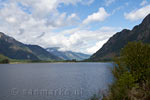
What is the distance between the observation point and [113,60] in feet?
88.4

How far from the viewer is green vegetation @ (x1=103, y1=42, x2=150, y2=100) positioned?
21.5 meters

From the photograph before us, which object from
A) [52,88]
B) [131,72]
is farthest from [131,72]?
[52,88]

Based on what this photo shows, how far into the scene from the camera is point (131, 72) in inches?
981

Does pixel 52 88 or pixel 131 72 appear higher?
pixel 131 72

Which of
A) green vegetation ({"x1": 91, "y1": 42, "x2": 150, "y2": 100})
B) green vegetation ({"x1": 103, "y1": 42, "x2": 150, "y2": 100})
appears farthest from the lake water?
green vegetation ({"x1": 103, "y1": 42, "x2": 150, "y2": 100})

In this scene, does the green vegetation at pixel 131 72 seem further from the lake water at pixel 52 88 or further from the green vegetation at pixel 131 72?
the lake water at pixel 52 88

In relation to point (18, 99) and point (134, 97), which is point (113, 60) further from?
point (18, 99)

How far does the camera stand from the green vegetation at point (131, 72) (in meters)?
21.5

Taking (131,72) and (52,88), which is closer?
(131,72)

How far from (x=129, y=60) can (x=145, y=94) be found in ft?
24.2

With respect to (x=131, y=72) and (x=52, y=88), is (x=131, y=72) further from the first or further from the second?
(x=52, y=88)

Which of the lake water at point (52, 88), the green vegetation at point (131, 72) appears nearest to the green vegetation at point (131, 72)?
the green vegetation at point (131, 72)

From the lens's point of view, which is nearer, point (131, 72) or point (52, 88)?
point (131, 72)

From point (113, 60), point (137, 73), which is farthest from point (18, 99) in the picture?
point (137, 73)
